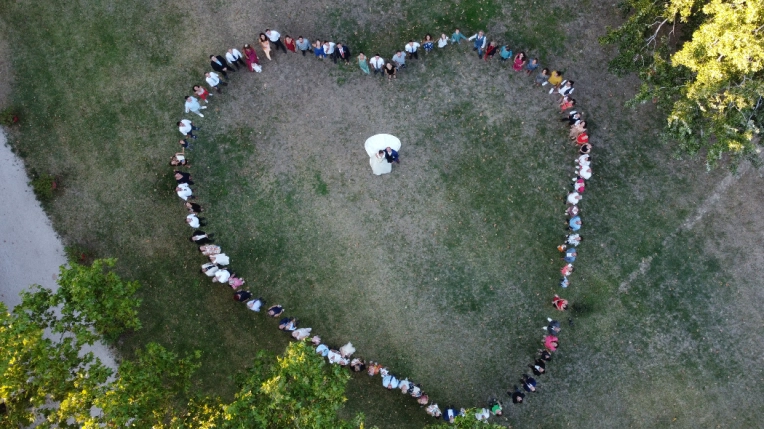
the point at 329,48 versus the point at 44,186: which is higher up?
the point at 329,48

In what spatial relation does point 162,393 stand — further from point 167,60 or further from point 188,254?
point 167,60

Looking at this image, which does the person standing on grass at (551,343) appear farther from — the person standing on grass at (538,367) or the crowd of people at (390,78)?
the person standing on grass at (538,367)

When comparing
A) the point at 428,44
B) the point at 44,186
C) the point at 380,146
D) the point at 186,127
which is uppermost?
the point at 428,44

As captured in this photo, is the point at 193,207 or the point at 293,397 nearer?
the point at 293,397

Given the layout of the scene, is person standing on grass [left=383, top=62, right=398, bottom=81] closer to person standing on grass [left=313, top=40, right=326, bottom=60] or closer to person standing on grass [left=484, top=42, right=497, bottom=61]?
person standing on grass [left=313, top=40, right=326, bottom=60]

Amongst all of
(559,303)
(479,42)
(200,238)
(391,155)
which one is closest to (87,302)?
(200,238)

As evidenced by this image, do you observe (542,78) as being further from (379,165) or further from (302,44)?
(302,44)
